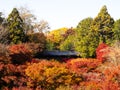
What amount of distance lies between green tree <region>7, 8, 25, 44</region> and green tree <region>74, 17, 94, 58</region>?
310 inches

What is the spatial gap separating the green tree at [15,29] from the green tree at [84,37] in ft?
25.9

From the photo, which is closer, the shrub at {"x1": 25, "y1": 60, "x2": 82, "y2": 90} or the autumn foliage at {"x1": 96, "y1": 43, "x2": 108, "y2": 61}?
the shrub at {"x1": 25, "y1": 60, "x2": 82, "y2": 90}

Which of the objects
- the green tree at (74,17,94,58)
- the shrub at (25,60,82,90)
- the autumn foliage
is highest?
the green tree at (74,17,94,58)

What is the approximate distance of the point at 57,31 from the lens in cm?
9244

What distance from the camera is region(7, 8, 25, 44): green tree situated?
2084 inches

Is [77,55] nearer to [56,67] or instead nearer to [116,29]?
[116,29]

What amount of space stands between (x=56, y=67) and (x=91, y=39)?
2122 cm

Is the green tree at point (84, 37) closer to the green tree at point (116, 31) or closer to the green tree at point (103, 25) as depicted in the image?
the green tree at point (103, 25)

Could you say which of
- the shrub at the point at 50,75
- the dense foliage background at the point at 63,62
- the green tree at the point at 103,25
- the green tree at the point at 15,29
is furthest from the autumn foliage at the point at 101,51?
the shrub at the point at 50,75

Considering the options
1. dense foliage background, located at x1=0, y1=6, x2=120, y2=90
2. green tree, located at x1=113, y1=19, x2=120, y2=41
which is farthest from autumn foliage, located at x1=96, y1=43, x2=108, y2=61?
green tree, located at x1=113, y1=19, x2=120, y2=41

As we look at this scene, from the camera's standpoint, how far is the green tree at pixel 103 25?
181 feet

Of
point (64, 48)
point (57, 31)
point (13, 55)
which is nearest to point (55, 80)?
point (13, 55)

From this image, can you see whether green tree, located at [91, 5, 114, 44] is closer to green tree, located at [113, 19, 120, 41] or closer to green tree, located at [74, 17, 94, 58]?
green tree, located at [113, 19, 120, 41]

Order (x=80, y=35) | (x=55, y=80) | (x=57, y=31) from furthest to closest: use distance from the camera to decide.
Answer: (x=57, y=31)
(x=80, y=35)
(x=55, y=80)
